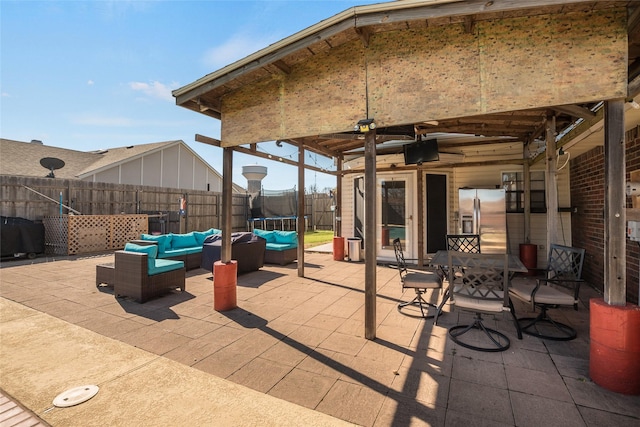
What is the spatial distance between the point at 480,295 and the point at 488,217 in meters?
3.90

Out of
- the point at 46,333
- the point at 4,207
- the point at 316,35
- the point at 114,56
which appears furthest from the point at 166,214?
the point at 316,35

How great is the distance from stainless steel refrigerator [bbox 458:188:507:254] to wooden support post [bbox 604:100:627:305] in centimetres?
439

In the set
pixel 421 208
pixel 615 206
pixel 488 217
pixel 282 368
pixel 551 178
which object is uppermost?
pixel 551 178

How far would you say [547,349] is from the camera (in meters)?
2.94

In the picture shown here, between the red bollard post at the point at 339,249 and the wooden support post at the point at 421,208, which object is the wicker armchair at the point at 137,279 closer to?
the red bollard post at the point at 339,249

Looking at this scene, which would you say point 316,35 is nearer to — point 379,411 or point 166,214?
point 379,411

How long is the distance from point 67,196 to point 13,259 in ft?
8.77

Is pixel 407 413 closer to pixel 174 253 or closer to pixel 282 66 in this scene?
pixel 282 66

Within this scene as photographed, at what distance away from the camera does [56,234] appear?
9008mm

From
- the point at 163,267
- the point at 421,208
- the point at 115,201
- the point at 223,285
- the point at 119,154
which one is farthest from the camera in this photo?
the point at 119,154

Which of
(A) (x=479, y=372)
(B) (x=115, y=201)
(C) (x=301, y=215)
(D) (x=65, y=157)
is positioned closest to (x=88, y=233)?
(B) (x=115, y=201)

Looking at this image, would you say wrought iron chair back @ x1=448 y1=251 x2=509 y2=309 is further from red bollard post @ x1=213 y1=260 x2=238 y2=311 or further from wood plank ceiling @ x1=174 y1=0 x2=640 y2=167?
red bollard post @ x1=213 y1=260 x2=238 y2=311

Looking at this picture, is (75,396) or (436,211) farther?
(436,211)

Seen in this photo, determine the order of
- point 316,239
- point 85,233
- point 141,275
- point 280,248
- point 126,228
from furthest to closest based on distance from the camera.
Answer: point 316,239, point 126,228, point 85,233, point 280,248, point 141,275
